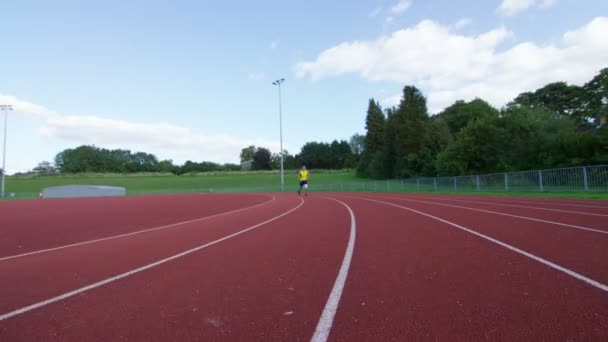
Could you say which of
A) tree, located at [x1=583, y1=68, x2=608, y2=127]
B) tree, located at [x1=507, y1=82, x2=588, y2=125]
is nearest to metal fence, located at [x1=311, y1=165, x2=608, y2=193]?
tree, located at [x1=507, y1=82, x2=588, y2=125]

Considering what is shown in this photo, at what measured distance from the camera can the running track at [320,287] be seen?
266 centimetres

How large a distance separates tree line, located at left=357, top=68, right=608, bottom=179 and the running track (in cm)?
2269

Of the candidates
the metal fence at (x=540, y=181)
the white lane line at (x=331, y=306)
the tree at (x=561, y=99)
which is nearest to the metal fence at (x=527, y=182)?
the metal fence at (x=540, y=181)

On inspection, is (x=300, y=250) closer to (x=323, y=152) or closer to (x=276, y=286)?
(x=276, y=286)

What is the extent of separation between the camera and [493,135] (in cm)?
3353

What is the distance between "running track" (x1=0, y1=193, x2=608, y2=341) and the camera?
2664 mm

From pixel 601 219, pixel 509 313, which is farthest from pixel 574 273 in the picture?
pixel 601 219

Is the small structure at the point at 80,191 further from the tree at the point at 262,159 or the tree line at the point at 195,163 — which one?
the tree at the point at 262,159

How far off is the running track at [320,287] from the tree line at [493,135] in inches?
893

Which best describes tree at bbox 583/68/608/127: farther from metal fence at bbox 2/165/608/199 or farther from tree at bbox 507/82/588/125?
metal fence at bbox 2/165/608/199

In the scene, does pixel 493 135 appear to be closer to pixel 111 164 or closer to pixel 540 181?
pixel 540 181

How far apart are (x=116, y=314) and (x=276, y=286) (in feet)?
4.97

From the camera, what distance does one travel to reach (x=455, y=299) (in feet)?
10.3

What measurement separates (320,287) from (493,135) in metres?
35.4
